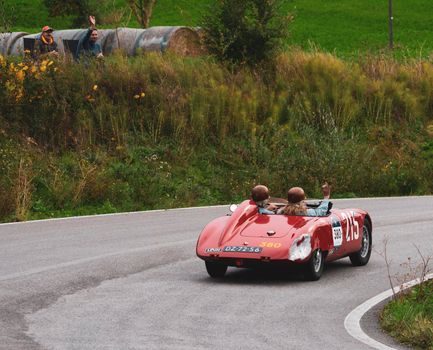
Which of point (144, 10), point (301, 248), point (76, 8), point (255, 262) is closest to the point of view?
point (255, 262)

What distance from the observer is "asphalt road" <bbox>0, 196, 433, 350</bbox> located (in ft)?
33.0

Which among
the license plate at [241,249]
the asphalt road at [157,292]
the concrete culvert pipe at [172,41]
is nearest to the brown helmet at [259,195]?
→ the asphalt road at [157,292]

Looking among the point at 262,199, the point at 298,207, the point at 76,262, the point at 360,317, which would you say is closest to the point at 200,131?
the point at 76,262

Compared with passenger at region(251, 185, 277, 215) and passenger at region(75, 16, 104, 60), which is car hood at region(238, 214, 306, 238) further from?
passenger at region(75, 16, 104, 60)

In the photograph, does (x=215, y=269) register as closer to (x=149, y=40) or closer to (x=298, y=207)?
(x=298, y=207)

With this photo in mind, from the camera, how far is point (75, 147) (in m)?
25.0

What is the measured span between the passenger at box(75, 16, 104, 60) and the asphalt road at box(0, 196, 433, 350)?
9.07 m

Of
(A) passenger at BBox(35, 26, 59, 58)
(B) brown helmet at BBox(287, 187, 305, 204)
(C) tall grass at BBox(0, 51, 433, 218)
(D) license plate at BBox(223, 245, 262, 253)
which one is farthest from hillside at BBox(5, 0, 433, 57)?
(D) license plate at BBox(223, 245, 262, 253)

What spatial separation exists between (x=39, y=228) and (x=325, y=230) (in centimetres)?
619

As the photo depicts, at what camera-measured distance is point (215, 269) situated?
13.9 meters

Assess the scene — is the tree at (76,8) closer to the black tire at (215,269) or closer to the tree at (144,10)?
the tree at (144,10)

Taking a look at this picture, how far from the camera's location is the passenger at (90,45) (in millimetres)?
27484

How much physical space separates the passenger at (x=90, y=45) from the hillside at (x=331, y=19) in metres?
33.7

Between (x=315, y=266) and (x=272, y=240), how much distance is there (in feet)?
2.27
